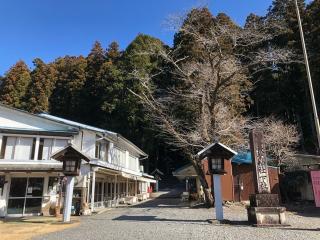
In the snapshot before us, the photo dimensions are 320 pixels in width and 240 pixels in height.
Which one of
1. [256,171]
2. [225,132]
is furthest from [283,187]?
[256,171]

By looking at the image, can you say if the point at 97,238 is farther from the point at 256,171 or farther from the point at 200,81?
the point at 200,81

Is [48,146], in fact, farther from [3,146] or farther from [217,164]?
[217,164]

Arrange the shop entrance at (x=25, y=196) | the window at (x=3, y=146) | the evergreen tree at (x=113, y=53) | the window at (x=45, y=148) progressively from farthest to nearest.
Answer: the evergreen tree at (x=113, y=53), the window at (x=45, y=148), the window at (x=3, y=146), the shop entrance at (x=25, y=196)

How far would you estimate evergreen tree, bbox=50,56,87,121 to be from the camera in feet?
143

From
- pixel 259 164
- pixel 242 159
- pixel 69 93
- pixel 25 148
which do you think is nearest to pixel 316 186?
pixel 259 164

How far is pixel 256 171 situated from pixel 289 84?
76.7ft

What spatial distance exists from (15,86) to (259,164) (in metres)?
39.0

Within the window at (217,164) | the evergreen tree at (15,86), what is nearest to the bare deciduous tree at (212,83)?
the window at (217,164)

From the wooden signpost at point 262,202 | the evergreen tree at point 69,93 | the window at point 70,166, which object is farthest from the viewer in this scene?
the evergreen tree at point 69,93

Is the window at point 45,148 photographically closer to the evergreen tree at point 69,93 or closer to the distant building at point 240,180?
the distant building at point 240,180

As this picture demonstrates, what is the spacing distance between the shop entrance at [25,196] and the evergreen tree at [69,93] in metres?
27.0

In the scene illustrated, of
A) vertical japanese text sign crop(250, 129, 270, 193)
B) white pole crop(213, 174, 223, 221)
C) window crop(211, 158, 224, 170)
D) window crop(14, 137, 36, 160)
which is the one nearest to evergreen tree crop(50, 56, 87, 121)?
window crop(14, 137, 36, 160)

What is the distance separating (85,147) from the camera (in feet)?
61.6

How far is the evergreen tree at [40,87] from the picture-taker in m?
40.0
